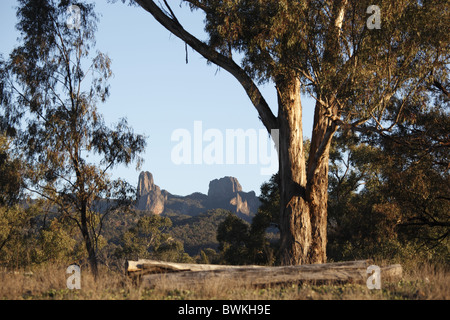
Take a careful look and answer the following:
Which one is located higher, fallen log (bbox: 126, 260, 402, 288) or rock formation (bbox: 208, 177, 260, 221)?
rock formation (bbox: 208, 177, 260, 221)

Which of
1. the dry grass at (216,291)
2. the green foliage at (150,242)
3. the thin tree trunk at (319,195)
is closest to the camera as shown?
the dry grass at (216,291)

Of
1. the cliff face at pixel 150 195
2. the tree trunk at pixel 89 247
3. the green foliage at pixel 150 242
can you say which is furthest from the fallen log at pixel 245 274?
the cliff face at pixel 150 195

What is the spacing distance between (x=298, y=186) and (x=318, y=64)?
128 inches

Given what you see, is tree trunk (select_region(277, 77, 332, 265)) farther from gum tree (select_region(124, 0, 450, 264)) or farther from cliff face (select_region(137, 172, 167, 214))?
cliff face (select_region(137, 172, 167, 214))

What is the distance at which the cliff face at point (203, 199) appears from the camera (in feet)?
498

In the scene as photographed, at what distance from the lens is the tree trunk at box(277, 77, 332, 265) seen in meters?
12.1

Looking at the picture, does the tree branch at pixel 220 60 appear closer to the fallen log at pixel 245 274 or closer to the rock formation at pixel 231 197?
the fallen log at pixel 245 274

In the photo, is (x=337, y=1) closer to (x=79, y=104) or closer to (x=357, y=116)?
(x=357, y=116)

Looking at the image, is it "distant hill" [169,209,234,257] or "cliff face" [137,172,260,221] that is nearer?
"distant hill" [169,209,234,257]

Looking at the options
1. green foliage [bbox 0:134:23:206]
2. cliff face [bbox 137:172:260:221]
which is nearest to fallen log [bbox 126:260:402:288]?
green foliage [bbox 0:134:23:206]

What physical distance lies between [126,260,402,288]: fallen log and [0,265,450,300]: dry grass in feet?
0.44

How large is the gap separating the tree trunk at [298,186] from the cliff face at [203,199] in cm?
13266

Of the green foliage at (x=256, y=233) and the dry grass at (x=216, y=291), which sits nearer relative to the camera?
the dry grass at (x=216, y=291)

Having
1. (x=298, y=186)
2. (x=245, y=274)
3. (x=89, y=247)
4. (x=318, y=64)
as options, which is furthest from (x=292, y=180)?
(x=89, y=247)
